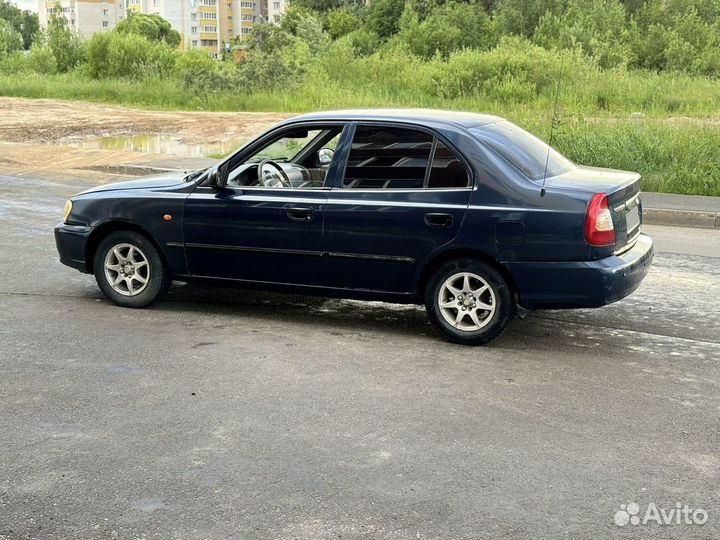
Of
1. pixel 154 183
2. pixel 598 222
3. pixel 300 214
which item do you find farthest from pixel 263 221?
pixel 598 222

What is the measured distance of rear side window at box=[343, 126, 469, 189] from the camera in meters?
6.76

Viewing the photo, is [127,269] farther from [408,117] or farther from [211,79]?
[211,79]

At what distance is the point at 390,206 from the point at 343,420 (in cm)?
203

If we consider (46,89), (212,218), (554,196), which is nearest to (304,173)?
(212,218)

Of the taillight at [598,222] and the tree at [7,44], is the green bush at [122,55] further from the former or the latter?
the taillight at [598,222]

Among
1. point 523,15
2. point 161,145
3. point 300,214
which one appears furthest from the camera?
point 523,15

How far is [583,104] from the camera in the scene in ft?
83.2

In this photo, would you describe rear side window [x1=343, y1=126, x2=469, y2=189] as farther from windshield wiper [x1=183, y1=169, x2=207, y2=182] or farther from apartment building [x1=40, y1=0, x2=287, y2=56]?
apartment building [x1=40, y1=0, x2=287, y2=56]

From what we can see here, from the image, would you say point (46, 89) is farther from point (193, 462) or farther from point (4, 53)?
point (193, 462)

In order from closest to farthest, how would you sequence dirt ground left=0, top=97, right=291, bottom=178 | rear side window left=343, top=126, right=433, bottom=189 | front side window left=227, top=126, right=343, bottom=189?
rear side window left=343, top=126, right=433, bottom=189 → front side window left=227, top=126, right=343, bottom=189 → dirt ground left=0, top=97, right=291, bottom=178

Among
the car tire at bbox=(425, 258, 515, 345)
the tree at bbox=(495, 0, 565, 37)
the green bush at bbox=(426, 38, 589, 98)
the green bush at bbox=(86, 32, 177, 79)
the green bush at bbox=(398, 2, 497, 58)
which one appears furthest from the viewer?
the tree at bbox=(495, 0, 565, 37)

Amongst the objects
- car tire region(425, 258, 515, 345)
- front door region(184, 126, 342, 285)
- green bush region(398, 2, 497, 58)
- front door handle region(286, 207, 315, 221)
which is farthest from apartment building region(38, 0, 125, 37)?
car tire region(425, 258, 515, 345)

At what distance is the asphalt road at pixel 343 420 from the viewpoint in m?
Answer: 4.09

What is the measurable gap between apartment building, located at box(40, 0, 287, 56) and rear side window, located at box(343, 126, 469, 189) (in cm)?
16085
